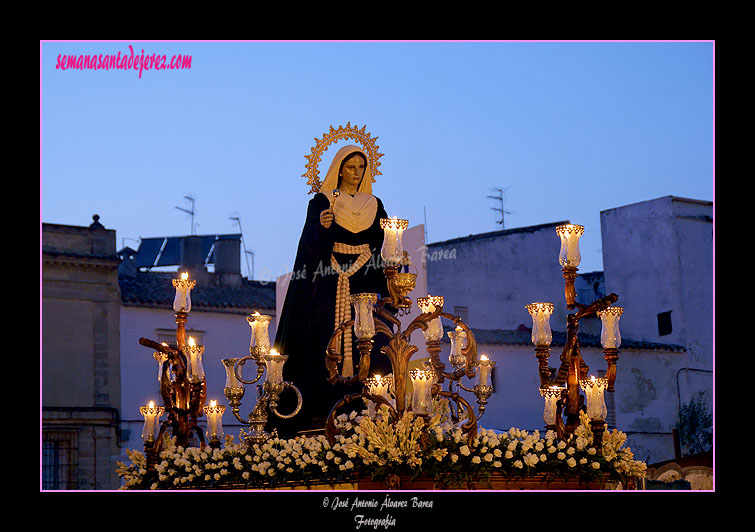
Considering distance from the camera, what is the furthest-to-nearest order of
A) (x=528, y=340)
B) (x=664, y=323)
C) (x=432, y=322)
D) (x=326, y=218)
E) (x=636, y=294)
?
(x=636, y=294) → (x=664, y=323) → (x=528, y=340) → (x=326, y=218) → (x=432, y=322)

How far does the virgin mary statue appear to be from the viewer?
38.9 ft

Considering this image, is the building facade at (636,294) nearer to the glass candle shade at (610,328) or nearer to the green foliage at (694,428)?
the green foliage at (694,428)

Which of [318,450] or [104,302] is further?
[104,302]

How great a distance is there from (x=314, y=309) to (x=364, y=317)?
3249 millimetres

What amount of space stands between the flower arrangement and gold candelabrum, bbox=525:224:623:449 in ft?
0.77

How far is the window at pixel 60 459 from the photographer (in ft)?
→ 78.0

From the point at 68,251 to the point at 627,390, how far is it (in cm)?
1240

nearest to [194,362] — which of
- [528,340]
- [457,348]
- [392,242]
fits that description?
[457,348]

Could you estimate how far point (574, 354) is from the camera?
9.34m

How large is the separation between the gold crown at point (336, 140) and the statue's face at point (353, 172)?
0.17m

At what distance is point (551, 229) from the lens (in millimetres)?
26969

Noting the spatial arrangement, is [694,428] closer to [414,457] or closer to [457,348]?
[457,348]

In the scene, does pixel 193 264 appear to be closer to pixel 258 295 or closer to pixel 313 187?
pixel 258 295

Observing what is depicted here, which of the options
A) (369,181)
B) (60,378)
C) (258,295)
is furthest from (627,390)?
(369,181)
